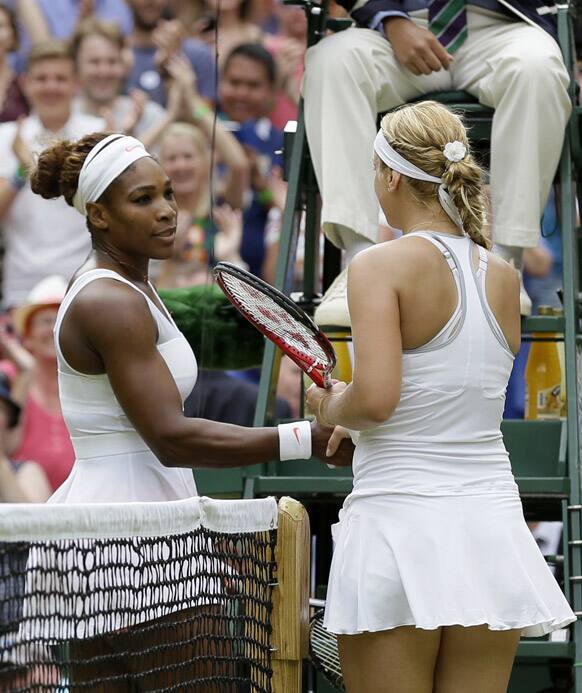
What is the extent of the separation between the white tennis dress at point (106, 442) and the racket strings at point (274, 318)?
0.19 meters

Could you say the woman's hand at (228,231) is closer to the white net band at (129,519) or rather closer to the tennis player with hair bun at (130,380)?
the tennis player with hair bun at (130,380)

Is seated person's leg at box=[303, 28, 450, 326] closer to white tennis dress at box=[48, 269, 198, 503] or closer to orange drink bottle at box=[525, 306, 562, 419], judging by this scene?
orange drink bottle at box=[525, 306, 562, 419]

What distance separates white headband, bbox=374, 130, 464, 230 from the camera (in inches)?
110

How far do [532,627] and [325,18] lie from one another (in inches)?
117

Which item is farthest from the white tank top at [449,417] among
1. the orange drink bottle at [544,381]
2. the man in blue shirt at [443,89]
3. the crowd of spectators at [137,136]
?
the crowd of spectators at [137,136]

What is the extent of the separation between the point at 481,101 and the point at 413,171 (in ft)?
6.00

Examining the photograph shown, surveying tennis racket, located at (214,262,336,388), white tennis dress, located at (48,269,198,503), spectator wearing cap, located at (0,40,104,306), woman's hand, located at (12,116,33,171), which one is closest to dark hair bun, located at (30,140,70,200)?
white tennis dress, located at (48,269,198,503)

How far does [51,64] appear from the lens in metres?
7.63

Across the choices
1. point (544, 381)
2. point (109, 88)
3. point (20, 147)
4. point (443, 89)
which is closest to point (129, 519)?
point (443, 89)

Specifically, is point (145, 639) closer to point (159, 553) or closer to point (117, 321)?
point (159, 553)

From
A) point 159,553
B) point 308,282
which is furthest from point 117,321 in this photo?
point 308,282

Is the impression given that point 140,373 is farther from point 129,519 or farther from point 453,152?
point 453,152

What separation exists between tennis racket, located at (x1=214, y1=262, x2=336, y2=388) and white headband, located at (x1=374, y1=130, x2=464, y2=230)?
406mm

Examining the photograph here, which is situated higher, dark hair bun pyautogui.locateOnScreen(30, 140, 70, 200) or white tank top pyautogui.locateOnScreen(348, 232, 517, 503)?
dark hair bun pyautogui.locateOnScreen(30, 140, 70, 200)
